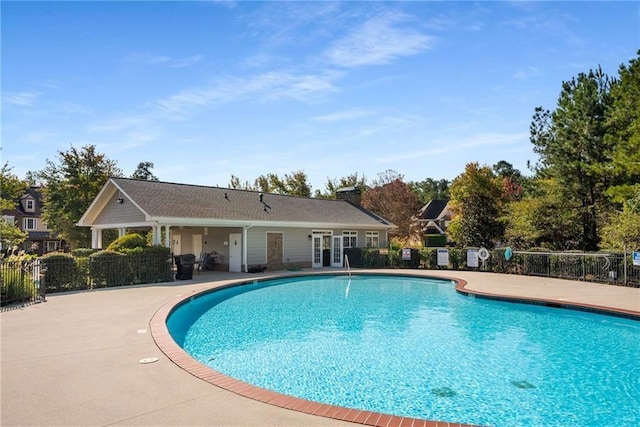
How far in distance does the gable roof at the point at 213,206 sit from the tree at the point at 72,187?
7140mm

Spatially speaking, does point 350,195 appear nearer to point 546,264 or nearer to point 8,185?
point 546,264

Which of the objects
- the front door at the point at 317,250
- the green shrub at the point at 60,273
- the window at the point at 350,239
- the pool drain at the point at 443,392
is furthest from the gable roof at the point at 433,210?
the pool drain at the point at 443,392

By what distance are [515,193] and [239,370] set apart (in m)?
36.7

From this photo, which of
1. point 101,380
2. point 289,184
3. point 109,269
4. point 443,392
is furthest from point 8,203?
point 443,392

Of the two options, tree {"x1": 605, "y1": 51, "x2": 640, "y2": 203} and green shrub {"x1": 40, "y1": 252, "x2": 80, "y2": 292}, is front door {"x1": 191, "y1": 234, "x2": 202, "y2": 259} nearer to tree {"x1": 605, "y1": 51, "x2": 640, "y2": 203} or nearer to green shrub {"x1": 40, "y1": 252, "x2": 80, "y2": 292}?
green shrub {"x1": 40, "y1": 252, "x2": 80, "y2": 292}

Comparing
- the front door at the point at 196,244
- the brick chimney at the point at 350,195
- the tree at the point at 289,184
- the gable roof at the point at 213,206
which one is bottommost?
the front door at the point at 196,244

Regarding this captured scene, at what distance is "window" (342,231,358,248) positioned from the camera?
25.3m

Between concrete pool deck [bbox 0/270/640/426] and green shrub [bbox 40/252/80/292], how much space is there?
3.50m

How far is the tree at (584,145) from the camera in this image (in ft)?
63.7

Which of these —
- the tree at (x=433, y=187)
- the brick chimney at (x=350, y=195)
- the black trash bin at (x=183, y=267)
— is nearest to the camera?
the black trash bin at (x=183, y=267)

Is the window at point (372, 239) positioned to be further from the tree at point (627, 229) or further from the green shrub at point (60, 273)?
the green shrub at point (60, 273)

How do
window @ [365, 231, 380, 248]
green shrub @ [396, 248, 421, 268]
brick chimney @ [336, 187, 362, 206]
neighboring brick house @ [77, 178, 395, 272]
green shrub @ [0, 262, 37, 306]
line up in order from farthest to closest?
brick chimney @ [336, 187, 362, 206]
window @ [365, 231, 380, 248]
green shrub @ [396, 248, 421, 268]
neighboring brick house @ [77, 178, 395, 272]
green shrub @ [0, 262, 37, 306]

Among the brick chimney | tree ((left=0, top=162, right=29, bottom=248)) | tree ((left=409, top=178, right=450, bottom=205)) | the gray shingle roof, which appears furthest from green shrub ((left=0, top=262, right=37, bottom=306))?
tree ((left=409, top=178, right=450, bottom=205))

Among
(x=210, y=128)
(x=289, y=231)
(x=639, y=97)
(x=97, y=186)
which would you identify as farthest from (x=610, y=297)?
(x=97, y=186)
